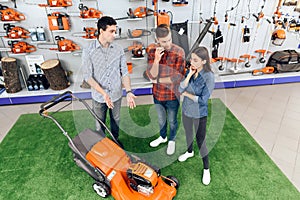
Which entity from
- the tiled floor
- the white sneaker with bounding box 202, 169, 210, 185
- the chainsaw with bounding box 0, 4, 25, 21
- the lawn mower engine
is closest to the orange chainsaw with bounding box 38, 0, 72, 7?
the chainsaw with bounding box 0, 4, 25, 21

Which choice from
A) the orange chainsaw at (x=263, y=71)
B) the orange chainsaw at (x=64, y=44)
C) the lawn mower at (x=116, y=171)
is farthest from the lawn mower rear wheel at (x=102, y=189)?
the orange chainsaw at (x=263, y=71)

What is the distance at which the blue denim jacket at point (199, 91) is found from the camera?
1475 mm

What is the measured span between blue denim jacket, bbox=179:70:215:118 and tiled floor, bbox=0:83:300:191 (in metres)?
0.13

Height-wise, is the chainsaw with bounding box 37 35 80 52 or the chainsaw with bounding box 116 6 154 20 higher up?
the chainsaw with bounding box 116 6 154 20

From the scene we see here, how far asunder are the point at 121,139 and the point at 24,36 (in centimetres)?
231

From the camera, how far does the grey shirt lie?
65.5 inches

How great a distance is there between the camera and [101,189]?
5.67ft

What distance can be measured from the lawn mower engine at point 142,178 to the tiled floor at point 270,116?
0.77 metres

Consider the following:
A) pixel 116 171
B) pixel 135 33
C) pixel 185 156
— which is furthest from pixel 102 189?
pixel 135 33

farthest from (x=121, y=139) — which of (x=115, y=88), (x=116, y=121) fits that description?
(x=115, y=88)

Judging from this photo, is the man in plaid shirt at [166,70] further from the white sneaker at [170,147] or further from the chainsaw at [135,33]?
the chainsaw at [135,33]

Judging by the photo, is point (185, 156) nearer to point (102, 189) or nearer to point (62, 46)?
point (102, 189)

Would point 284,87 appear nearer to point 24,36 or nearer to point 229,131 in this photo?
point 229,131

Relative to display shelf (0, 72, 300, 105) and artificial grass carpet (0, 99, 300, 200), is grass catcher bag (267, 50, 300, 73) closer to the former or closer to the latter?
display shelf (0, 72, 300, 105)
